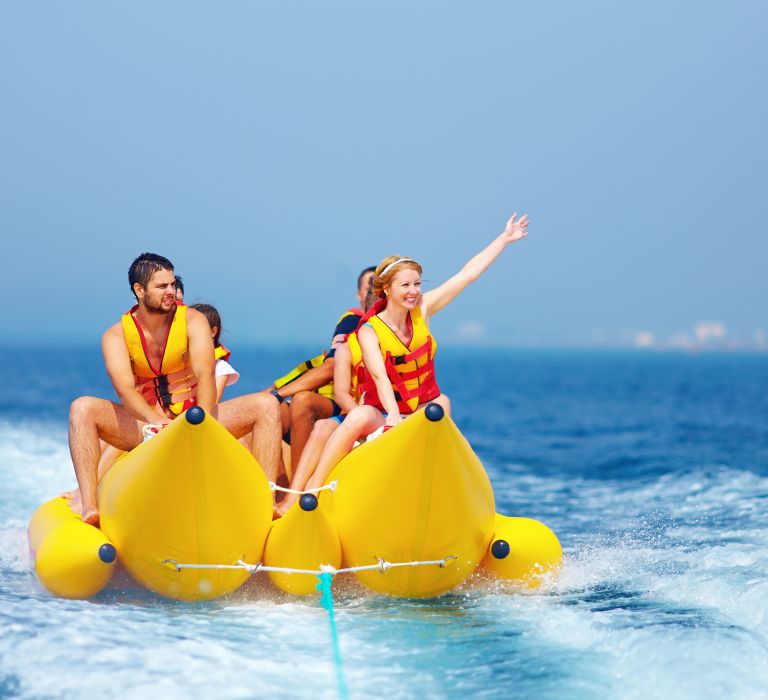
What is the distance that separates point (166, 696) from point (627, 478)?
694 centimetres

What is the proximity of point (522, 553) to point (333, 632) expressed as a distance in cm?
99

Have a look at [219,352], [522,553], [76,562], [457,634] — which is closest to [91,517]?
[76,562]

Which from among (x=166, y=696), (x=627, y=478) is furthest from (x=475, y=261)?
(x=627, y=478)

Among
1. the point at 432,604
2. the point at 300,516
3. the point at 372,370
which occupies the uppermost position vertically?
the point at 372,370

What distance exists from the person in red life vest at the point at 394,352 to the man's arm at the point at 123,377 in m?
0.72

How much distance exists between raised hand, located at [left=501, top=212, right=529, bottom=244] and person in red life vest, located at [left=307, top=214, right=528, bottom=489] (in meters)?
0.39

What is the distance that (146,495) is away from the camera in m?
3.45

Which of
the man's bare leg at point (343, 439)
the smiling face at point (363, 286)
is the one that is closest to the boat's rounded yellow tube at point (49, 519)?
the man's bare leg at point (343, 439)

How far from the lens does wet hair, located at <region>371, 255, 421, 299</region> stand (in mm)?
4044

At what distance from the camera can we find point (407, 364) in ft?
13.5

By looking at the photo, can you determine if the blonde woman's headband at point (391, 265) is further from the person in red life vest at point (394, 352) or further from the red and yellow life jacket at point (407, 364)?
the red and yellow life jacket at point (407, 364)

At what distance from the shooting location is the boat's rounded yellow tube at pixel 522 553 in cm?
389

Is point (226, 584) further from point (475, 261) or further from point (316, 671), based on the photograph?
point (475, 261)

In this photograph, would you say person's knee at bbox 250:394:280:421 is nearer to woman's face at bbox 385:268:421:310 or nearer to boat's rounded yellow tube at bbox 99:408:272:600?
boat's rounded yellow tube at bbox 99:408:272:600
